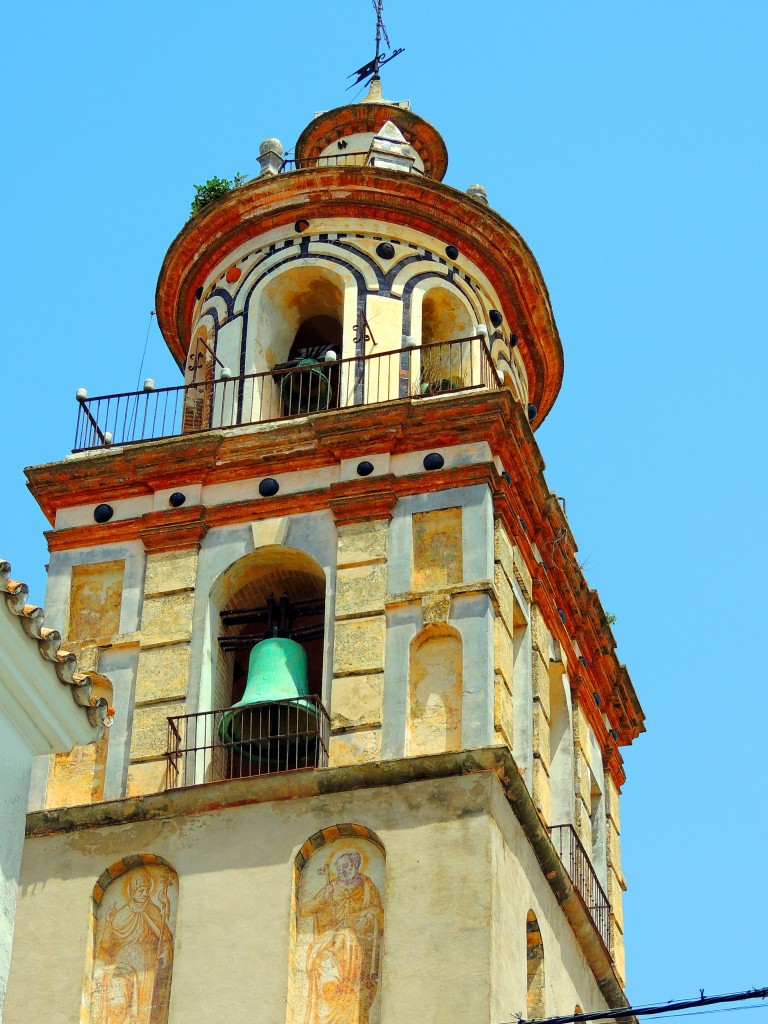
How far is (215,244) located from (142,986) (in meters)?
8.92

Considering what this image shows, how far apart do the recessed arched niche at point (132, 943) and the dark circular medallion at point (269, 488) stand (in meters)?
4.01

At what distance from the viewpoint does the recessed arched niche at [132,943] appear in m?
22.4

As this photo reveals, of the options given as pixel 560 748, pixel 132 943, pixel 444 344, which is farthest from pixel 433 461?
pixel 132 943

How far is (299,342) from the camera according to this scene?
28109 mm

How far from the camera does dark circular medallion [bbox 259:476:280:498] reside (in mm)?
25297

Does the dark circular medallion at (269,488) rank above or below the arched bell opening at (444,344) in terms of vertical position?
below

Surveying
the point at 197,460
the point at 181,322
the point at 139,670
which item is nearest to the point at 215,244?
the point at 181,322

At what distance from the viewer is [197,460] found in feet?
83.7

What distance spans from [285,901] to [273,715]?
2280 millimetres

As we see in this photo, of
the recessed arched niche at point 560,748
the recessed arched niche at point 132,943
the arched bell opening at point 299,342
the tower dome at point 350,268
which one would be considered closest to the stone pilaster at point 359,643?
the recessed arched niche at point 132,943

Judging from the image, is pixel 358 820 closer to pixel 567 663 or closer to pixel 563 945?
pixel 563 945

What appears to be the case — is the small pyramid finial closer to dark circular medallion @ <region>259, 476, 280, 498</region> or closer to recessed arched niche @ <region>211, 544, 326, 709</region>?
dark circular medallion @ <region>259, 476, 280, 498</region>

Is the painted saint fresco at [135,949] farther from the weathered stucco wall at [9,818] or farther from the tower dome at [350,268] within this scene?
the weathered stucco wall at [9,818]

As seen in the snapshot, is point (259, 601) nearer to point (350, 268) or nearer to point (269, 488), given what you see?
point (269, 488)
